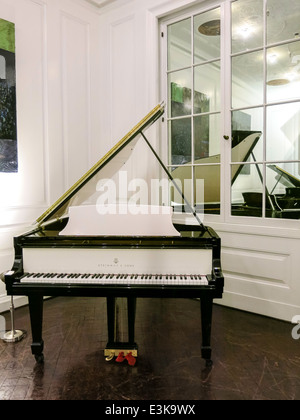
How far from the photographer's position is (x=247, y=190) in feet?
10.8

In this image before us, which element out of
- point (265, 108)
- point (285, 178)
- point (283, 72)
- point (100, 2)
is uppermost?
point (100, 2)

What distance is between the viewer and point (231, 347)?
8.30 feet

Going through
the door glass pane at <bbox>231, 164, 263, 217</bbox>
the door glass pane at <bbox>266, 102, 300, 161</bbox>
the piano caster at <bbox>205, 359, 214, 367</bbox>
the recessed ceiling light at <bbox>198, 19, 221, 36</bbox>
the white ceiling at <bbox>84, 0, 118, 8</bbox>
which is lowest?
the piano caster at <bbox>205, 359, 214, 367</bbox>

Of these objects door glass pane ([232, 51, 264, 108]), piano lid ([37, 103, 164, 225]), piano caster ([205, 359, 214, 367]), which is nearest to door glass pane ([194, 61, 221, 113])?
door glass pane ([232, 51, 264, 108])

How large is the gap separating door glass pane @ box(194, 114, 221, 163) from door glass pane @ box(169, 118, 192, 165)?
83 millimetres

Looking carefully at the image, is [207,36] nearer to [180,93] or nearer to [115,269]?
[180,93]

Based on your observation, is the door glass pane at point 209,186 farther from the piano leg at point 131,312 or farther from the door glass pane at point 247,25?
the piano leg at point 131,312

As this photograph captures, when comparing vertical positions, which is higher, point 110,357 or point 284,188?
point 284,188

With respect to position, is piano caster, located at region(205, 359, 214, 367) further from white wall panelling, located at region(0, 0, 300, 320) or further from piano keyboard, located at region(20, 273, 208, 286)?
white wall panelling, located at region(0, 0, 300, 320)

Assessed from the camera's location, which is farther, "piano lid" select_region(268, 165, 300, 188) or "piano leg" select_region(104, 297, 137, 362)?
"piano lid" select_region(268, 165, 300, 188)

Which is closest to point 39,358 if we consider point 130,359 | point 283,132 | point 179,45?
point 130,359

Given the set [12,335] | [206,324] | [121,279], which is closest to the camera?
[121,279]

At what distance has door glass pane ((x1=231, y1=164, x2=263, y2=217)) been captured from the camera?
3191mm

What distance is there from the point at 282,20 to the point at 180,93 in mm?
1161
